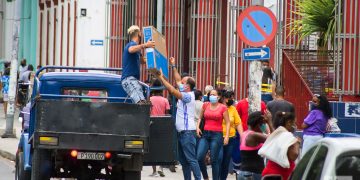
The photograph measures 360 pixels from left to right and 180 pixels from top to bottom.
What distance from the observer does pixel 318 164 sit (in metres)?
8.47

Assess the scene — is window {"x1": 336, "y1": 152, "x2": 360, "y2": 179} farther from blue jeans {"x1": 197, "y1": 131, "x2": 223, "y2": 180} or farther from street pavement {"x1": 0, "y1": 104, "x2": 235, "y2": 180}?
street pavement {"x1": 0, "y1": 104, "x2": 235, "y2": 180}

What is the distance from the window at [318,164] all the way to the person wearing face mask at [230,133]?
9.80 metres

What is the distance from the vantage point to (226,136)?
18547 millimetres

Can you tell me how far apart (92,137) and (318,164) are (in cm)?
671

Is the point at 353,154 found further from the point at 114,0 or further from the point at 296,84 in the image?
the point at 114,0

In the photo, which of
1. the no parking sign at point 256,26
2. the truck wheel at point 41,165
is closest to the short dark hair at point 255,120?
the no parking sign at point 256,26

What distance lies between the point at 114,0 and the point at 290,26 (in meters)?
13.3

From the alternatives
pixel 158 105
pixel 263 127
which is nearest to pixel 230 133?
pixel 158 105

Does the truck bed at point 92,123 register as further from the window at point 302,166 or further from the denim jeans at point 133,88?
the window at point 302,166

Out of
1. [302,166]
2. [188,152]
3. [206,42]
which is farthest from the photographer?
[206,42]

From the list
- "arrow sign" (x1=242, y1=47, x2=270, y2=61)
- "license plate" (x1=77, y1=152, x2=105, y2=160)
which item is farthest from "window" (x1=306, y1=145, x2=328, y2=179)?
"arrow sign" (x1=242, y1=47, x2=270, y2=61)

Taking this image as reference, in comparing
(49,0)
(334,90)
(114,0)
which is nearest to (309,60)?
(334,90)

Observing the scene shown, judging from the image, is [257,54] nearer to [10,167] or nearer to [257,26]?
[257,26]

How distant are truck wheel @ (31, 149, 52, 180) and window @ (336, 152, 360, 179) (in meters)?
7.67
